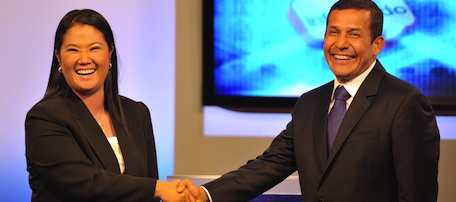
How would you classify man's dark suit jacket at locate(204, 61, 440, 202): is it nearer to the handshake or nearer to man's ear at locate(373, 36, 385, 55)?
man's ear at locate(373, 36, 385, 55)

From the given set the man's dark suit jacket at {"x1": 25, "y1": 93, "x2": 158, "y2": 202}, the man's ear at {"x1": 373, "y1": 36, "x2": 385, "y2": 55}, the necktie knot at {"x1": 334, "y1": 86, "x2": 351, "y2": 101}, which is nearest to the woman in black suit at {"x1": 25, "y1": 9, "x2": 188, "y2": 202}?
the man's dark suit jacket at {"x1": 25, "y1": 93, "x2": 158, "y2": 202}

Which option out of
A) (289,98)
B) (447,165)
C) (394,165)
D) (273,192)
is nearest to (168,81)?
(289,98)

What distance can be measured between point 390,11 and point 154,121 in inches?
55.7

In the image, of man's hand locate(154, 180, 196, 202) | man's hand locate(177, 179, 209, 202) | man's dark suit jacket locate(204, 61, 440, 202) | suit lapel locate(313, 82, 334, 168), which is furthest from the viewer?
man's hand locate(177, 179, 209, 202)

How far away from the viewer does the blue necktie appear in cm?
268

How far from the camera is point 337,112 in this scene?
271 cm

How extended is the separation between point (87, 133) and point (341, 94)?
93 centimetres

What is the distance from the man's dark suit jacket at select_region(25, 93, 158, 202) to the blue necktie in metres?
0.67

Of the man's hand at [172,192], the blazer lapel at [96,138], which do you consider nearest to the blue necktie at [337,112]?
the man's hand at [172,192]

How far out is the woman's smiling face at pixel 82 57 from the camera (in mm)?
2707

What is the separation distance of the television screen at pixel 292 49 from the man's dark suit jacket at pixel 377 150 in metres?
1.20

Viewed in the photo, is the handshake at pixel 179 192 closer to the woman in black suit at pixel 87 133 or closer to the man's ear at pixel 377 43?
the woman in black suit at pixel 87 133

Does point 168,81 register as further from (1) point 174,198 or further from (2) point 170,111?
(1) point 174,198

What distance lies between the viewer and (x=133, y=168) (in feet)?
9.01
